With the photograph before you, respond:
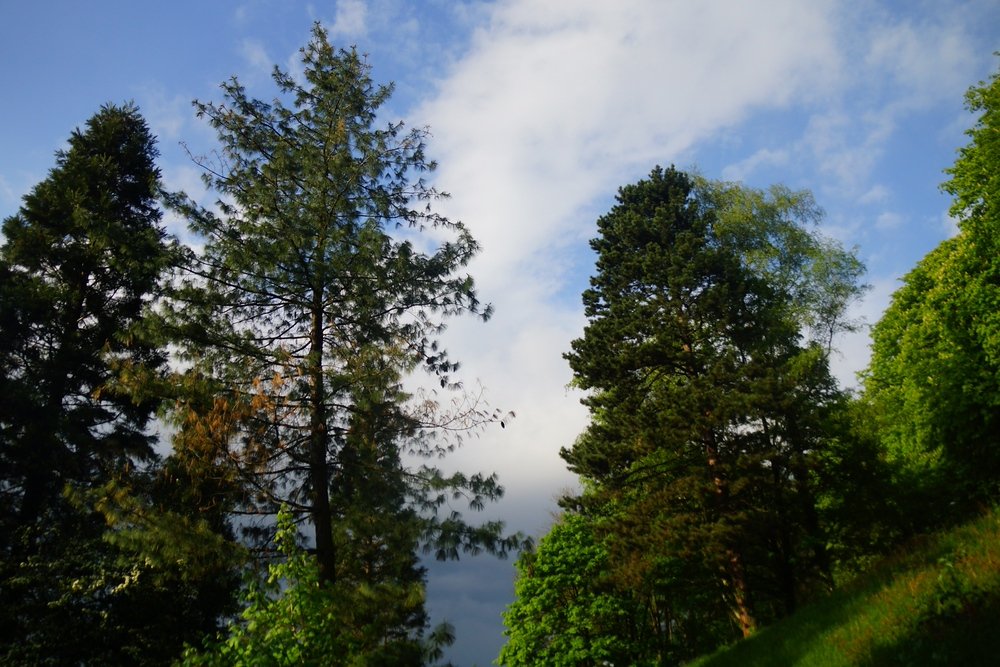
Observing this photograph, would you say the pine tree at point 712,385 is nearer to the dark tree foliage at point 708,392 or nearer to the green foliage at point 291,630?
the dark tree foliage at point 708,392

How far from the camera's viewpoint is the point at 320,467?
35.4 feet

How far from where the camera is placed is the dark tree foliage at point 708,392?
17.5 metres

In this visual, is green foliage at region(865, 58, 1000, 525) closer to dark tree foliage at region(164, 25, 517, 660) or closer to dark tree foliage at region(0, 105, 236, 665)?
dark tree foliage at region(164, 25, 517, 660)

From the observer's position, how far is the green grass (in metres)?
7.23

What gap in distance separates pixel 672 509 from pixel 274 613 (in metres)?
14.0

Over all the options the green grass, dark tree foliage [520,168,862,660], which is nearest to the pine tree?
dark tree foliage [520,168,862,660]

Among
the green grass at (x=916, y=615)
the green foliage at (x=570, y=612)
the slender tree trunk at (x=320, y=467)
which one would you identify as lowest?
the green grass at (x=916, y=615)

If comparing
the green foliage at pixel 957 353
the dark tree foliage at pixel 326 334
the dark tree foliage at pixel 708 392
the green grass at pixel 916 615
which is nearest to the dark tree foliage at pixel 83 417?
the dark tree foliage at pixel 326 334

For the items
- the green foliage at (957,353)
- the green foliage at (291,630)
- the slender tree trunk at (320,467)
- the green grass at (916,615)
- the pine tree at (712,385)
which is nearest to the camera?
the green foliage at (291,630)

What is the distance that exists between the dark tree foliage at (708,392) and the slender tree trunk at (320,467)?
10.6 metres

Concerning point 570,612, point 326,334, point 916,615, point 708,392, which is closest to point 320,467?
point 326,334

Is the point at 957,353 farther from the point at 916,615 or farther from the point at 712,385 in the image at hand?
the point at 916,615

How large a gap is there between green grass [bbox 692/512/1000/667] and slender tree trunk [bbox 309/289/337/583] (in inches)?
335

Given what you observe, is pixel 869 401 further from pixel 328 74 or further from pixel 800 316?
pixel 328 74
